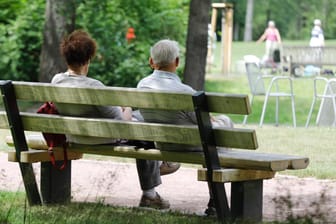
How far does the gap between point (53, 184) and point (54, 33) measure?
1162 centimetres

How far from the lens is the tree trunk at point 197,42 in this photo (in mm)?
16219

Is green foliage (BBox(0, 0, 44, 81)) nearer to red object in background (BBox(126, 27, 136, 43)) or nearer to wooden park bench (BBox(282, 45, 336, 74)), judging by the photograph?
red object in background (BBox(126, 27, 136, 43))

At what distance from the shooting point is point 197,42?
1661 centimetres

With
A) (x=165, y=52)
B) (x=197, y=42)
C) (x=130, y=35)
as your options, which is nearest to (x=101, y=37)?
(x=130, y=35)

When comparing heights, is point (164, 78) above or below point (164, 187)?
above

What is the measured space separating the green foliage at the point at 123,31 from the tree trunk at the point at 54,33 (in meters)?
1.39

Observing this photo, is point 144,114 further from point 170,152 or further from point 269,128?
point 269,128

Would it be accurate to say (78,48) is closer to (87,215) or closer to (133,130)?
(133,130)

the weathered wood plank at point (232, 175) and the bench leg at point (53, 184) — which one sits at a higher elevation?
the weathered wood plank at point (232, 175)

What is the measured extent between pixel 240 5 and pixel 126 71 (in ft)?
186

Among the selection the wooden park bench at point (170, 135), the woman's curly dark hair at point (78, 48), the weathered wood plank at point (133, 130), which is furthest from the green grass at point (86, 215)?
the woman's curly dark hair at point (78, 48)

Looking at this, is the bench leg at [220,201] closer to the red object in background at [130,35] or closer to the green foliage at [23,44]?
the green foliage at [23,44]

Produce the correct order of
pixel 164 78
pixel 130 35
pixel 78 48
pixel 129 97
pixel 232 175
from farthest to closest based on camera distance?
pixel 130 35 < pixel 78 48 < pixel 164 78 < pixel 129 97 < pixel 232 175

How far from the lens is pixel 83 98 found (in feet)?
22.6
